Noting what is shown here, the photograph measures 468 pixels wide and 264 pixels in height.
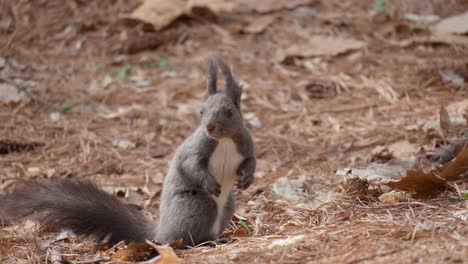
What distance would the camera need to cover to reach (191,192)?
308cm

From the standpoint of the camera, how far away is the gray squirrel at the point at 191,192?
9.79ft

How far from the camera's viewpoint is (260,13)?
23.0 ft

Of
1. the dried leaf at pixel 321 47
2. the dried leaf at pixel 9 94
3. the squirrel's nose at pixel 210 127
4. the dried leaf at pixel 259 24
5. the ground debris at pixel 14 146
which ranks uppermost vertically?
the squirrel's nose at pixel 210 127

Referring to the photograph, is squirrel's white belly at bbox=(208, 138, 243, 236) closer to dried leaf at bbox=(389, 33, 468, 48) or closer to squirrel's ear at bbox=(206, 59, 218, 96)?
squirrel's ear at bbox=(206, 59, 218, 96)

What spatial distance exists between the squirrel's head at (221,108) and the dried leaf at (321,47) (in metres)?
3.02

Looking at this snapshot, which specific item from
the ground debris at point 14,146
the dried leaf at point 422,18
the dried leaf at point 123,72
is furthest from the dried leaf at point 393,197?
the dried leaf at point 422,18

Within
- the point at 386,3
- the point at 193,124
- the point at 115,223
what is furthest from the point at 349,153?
the point at 386,3

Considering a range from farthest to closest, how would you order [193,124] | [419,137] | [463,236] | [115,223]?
[193,124], [419,137], [115,223], [463,236]

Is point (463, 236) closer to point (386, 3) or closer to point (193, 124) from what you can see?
point (193, 124)

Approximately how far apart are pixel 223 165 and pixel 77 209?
0.71 m

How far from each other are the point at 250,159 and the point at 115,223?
71 cm

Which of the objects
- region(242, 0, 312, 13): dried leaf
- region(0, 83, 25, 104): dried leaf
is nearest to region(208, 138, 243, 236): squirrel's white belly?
region(0, 83, 25, 104): dried leaf

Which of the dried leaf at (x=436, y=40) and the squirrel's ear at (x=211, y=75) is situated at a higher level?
the squirrel's ear at (x=211, y=75)

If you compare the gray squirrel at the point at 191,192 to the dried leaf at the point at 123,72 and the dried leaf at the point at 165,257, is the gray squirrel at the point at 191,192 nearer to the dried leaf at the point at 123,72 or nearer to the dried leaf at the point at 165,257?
the dried leaf at the point at 165,257
